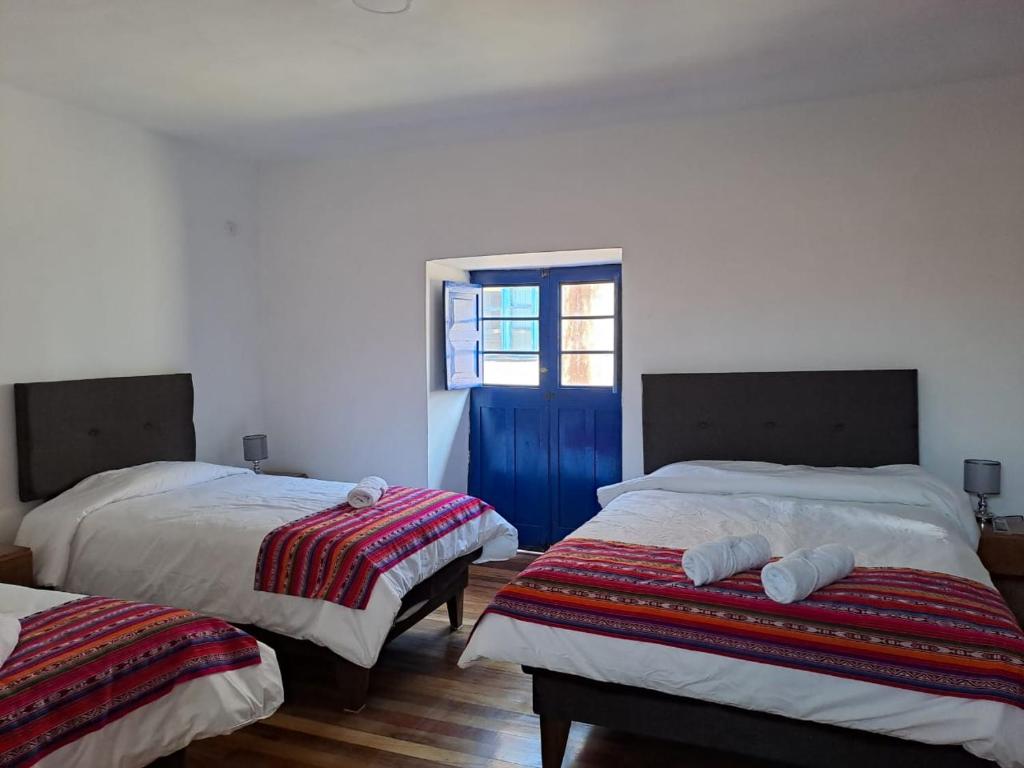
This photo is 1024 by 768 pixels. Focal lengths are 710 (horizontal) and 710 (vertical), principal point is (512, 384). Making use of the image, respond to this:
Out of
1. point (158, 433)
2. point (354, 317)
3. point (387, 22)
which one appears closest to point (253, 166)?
point (354, 317)

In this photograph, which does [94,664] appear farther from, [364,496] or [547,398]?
[547,398]

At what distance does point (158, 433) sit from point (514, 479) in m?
2.26

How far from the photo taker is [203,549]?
2908 mm

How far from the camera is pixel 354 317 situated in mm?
4727

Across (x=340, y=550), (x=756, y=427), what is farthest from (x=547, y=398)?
(x=340, y=550)

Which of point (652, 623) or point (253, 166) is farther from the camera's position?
point (253, 166)

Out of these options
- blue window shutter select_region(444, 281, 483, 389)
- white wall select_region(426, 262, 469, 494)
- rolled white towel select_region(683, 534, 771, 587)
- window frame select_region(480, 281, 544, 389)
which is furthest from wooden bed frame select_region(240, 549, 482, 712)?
window frame select_region(480, 281, 544, 389)

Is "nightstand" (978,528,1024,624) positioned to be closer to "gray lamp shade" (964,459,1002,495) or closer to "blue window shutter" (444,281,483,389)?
"gray lamp shade" (964,459,1002,495)

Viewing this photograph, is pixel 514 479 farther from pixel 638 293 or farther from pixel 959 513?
pixel 959 513

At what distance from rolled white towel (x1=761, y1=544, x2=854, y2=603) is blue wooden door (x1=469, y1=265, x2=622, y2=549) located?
99.2 inches

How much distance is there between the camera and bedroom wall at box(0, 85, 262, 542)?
11.1 ft

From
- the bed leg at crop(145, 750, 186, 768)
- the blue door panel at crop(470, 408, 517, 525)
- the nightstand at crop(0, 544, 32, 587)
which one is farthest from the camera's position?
the blue door panel at crop(470, 408, 517, 525)

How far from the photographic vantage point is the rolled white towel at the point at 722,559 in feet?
6.95

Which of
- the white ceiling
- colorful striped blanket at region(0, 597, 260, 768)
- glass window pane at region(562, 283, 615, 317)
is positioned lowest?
colorful striped blanket at region(0, 597, 260, 768)
